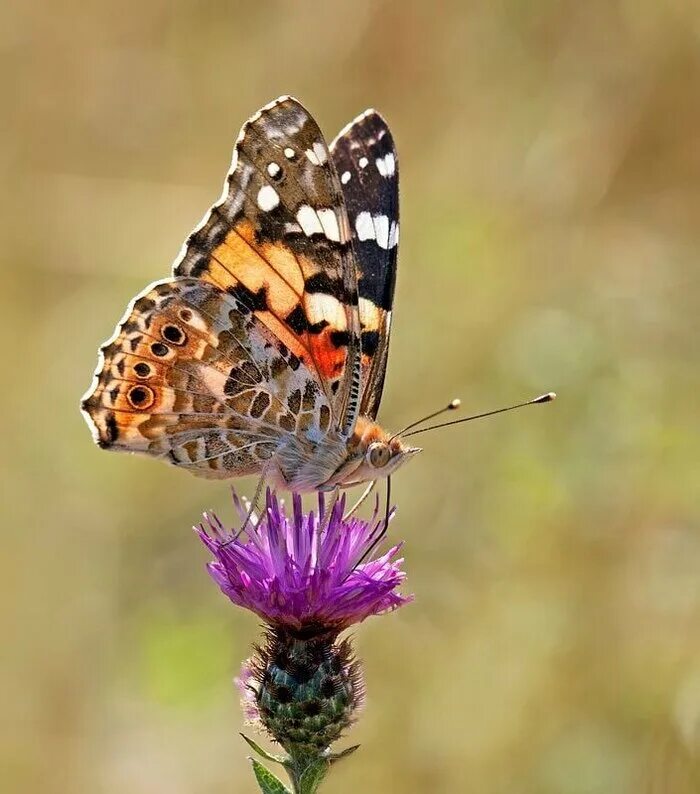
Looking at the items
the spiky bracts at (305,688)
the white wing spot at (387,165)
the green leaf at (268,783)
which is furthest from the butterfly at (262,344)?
the green leaf at (268,783)

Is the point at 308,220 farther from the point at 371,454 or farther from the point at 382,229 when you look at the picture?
the point at 371,454

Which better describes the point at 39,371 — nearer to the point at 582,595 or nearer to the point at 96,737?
the point at 96,737

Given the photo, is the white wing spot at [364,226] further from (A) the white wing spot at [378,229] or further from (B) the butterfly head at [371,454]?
(B) the butterfly head at [371,454]

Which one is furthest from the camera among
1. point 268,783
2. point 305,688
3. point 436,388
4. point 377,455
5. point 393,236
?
point 436,388

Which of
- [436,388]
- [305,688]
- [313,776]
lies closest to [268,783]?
[313,776]

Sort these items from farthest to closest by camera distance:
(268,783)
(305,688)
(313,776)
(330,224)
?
1. (330,224)
2. (305,688)
3. (313,776)
4. (268,783)

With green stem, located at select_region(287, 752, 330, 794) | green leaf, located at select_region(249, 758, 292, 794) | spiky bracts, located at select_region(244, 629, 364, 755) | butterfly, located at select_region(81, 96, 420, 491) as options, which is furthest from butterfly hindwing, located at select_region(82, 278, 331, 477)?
green leaf, located at select_region(249, 758, 292, 794)

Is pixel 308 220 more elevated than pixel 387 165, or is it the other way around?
pixel 387 165

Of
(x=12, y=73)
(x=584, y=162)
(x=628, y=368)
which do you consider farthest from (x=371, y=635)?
(x=12, y=73)
